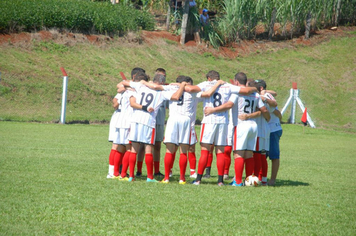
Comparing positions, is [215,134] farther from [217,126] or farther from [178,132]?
[178,132]

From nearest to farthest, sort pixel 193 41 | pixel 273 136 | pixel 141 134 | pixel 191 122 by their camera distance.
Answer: pixel 141 134
pixel 191 122
pixel 273 136
pixel 193 41

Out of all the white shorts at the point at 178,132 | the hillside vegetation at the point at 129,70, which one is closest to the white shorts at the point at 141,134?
the white shorts at the point at 178,132

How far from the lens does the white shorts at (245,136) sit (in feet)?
27.8

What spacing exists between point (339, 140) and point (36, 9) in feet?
66.4

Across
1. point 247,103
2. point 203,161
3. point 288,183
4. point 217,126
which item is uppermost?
point 247,103

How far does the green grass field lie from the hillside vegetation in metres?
10.4

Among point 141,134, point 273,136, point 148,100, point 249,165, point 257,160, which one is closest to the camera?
point 141,134

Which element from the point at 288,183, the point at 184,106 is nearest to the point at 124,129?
the point at 184,106

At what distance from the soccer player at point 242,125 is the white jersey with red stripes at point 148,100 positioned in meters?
0.92

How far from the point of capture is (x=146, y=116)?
8492 mm

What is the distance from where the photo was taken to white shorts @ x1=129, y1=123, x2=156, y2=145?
8.41 m

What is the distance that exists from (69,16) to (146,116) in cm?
2306

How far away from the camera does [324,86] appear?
32.3 metres

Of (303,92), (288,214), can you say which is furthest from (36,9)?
(288,214)
